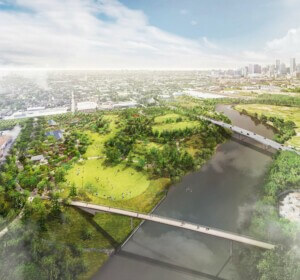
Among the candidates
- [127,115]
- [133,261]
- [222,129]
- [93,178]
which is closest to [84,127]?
[127,115]

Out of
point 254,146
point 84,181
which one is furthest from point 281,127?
point 84,181

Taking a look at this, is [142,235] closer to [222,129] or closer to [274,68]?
[222,129]

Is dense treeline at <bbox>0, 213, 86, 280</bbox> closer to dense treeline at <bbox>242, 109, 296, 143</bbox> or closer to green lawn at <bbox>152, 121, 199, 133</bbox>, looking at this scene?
green lawn at <bbox>152, 121, 199, 133</bbox>

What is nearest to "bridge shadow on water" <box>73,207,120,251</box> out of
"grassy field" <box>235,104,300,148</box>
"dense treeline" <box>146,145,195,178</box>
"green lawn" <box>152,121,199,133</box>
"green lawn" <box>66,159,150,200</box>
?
"green lawn" <box>66,159,150,200</box>

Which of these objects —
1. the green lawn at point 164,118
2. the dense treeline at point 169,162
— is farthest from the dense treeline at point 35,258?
the green lawn at point 164,118

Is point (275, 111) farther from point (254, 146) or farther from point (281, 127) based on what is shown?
point (254, 146)

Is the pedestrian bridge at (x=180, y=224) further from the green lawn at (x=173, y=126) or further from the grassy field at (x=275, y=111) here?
the grassy field at (x=275, y=111)
